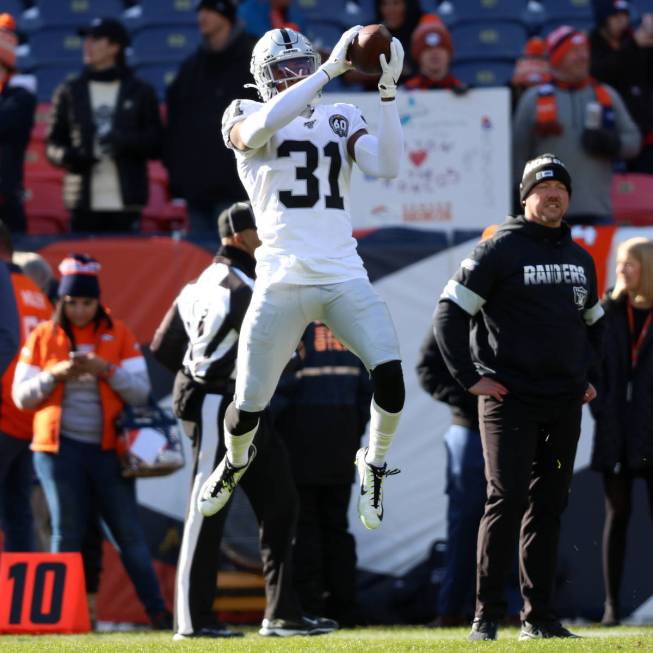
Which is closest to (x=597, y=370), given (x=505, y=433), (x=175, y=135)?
(x=505, y=433)

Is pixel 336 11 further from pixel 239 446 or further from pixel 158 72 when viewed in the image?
pixel 239 446

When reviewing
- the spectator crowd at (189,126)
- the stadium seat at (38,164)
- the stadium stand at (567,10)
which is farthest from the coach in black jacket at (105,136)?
the stadium stand at (567,10)

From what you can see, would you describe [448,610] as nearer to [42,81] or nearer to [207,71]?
[207,71]

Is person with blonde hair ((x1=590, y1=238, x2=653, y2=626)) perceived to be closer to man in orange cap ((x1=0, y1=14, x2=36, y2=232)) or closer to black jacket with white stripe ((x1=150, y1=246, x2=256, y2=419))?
black jacket with white stripe ((x1=150, y1=246, x2=256, y2=419))

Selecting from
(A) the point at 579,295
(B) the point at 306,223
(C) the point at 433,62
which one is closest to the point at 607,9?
(C) the point at 433,62

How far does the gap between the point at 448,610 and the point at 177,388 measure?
1.91 m

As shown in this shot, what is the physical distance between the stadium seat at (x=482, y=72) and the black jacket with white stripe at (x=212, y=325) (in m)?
6.43

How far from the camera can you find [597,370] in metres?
6.56

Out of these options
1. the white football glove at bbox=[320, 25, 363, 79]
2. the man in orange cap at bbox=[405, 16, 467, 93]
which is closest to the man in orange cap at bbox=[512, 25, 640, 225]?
the man in orange cap at bbox=[405, 16, 467, 93]

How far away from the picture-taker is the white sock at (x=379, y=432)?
5785 mm

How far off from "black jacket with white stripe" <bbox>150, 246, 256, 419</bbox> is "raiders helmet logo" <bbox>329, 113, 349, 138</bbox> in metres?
1.17

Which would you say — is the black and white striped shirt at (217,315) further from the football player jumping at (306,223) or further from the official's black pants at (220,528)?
the football player jumping at (306,223)

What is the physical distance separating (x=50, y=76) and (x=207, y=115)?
413 cm

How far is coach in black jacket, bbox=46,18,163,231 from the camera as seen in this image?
960cm
